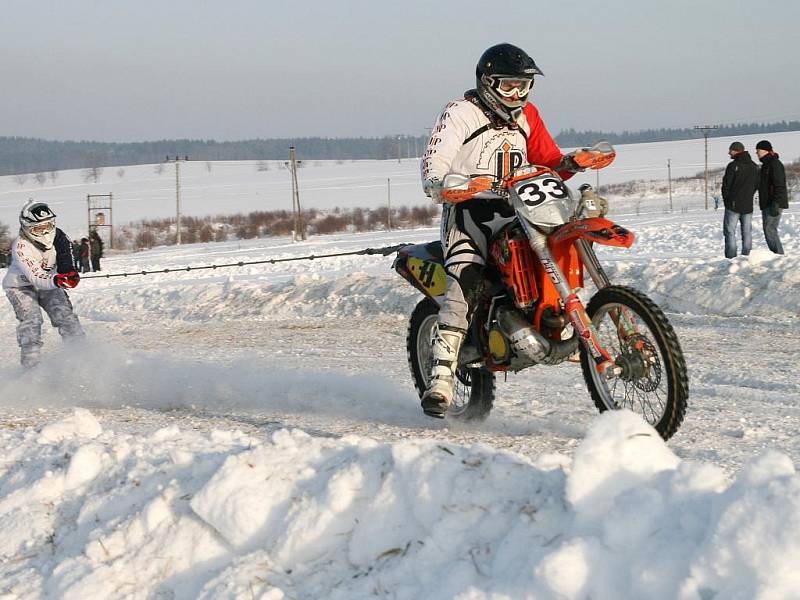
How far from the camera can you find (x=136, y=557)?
3.16 metres

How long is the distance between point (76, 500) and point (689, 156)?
112099 mm

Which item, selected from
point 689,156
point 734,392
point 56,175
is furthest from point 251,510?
point 56,175

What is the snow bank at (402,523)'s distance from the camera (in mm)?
2215

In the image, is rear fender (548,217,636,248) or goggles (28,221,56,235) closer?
rear fender (548,217,636,248)

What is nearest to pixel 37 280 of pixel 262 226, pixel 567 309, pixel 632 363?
pixel 567 309

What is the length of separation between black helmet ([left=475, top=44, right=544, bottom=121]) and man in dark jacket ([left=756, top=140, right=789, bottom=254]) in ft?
32.5

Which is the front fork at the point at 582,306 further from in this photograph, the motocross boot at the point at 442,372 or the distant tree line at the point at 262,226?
the distant tree line at the point at 262,226

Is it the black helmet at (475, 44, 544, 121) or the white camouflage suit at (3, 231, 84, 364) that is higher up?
the black helmet at (475, 44, 544, 121)

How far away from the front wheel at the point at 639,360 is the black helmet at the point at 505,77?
1360 millimetres

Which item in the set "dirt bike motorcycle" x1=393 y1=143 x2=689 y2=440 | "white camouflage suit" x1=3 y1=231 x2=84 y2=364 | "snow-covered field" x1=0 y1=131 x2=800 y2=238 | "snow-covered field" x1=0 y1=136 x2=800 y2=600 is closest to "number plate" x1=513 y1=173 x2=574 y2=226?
"dirt bike motorcycle" x1=393 y1=143 x2=689 y2=440

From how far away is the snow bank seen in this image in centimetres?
221

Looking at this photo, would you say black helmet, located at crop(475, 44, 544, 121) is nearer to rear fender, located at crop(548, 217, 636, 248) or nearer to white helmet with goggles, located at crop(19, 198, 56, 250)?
rear fender, located at crop(548, 217, 636, 248)

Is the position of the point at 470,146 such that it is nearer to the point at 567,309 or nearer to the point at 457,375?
the point at 567,309

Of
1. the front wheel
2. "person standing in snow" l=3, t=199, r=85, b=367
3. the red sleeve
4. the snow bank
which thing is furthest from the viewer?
"person standing in snow" l=3, t=199, r=85, b=367
